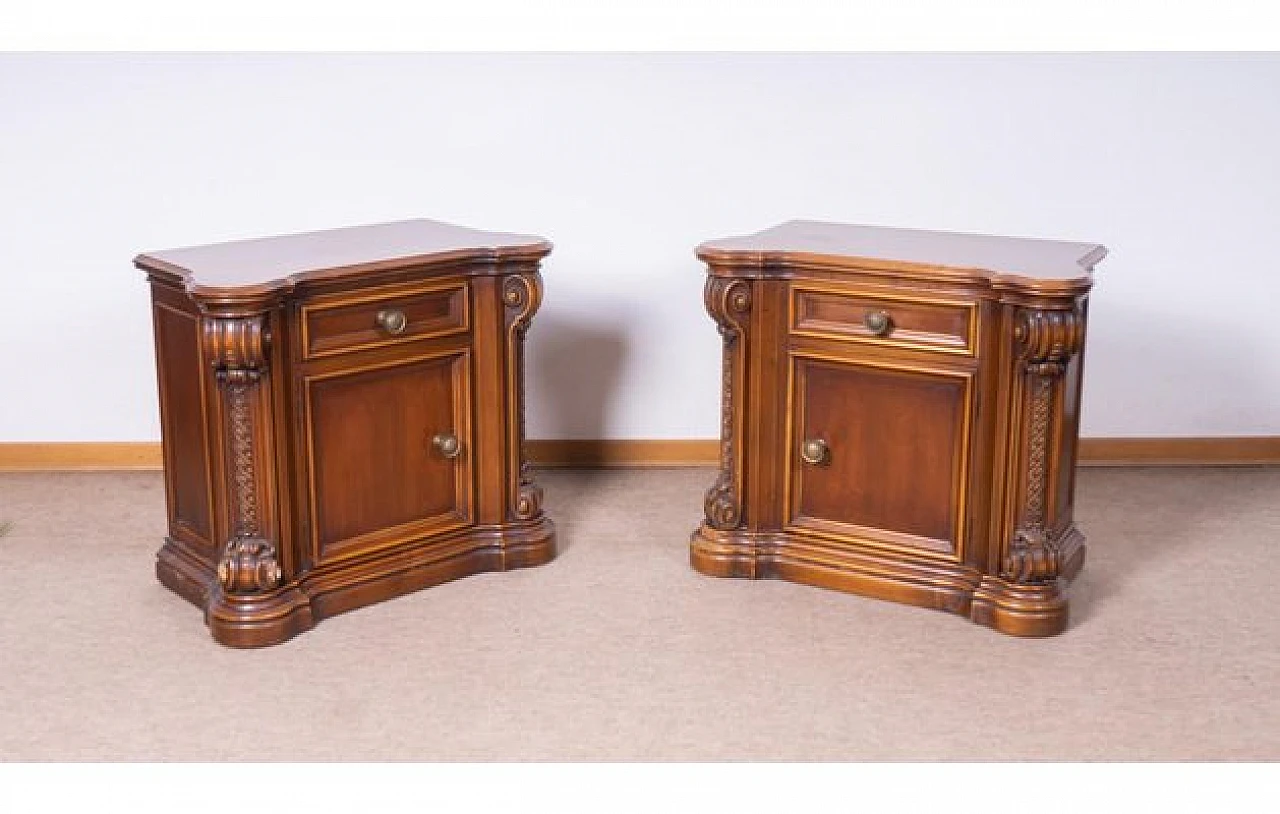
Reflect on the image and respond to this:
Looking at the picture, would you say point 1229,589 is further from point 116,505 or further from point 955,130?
point 116,505

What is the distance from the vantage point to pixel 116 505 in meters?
4.38

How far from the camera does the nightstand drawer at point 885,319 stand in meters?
3.46

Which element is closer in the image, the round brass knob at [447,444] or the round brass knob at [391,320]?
the round brass knob at [391,320]

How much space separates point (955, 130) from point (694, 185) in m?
0.75

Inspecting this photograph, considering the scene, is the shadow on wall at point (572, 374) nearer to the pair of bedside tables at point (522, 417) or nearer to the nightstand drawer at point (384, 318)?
the pair of bedside tables at point (522, 417)

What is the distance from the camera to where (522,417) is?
151 inches

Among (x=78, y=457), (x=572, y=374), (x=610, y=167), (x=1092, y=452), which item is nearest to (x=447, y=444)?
(x=572, y=374)

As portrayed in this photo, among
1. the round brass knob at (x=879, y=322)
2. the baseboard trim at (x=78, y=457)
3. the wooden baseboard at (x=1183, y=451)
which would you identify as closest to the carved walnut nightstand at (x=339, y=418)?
the round brass knob at (x=879, y=322)

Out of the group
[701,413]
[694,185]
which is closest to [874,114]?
[694,185]

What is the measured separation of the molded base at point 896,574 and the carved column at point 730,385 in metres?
0.06

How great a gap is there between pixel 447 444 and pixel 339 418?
283mm

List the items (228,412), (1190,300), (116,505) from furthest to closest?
(1190,300), (116,505), (228,412)

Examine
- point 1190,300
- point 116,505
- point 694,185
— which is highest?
point 694,185

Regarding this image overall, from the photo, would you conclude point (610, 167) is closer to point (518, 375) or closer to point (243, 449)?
point (518, 375)
